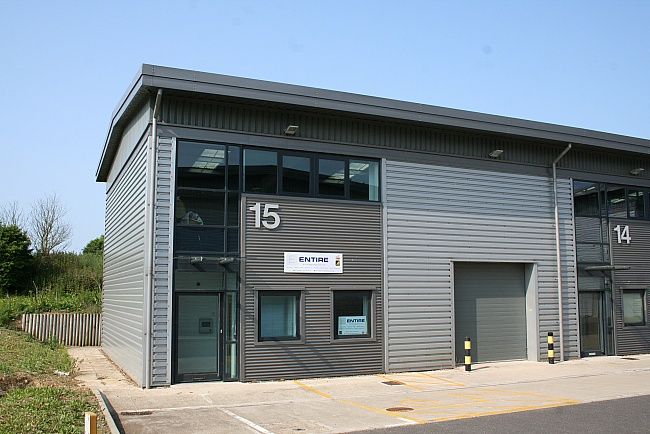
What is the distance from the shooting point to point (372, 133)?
17.4 m

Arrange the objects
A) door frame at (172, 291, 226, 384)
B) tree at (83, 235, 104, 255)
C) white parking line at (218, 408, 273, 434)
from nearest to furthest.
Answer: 1. white parking line at (218, 408, 273, 434)
2. door frame at (172, 291, 226, 384)
3. tree at (83, 235, 104, 255)

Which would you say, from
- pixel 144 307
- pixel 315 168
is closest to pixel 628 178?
Result: pixel 315 168

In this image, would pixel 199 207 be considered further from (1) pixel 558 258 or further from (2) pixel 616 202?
(2) pixel 616 202

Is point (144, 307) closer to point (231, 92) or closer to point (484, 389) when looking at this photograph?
point (231, 92)

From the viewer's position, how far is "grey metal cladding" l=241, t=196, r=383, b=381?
1549 centimetres

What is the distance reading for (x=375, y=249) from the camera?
17156 mm

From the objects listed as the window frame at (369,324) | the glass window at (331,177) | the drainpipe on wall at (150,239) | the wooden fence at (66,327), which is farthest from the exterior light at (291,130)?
the wooden fence at (66,327)

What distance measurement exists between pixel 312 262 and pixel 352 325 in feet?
6.39

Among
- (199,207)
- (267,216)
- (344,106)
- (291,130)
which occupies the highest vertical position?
(344,106)

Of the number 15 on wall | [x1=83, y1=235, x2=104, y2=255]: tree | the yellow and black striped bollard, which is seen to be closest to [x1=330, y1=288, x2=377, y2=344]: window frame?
the number 15 on wall

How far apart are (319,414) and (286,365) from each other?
13.5ft

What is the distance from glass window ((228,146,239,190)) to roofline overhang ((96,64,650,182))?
131 cm

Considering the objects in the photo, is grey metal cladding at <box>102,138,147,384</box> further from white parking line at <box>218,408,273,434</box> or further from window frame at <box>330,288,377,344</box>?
window frame at <box>330,288,377,344</box>

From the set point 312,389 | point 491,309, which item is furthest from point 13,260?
point 491,309
